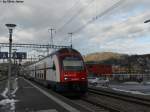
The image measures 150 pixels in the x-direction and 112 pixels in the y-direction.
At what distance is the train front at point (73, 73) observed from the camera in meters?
23.9

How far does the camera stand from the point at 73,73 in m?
24.3

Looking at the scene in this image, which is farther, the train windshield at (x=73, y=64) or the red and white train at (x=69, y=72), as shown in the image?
the train windshield at (x=73, y=64)

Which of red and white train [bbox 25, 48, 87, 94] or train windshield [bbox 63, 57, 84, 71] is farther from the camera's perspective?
train windshield [bbox 63, 57, 84, 71]

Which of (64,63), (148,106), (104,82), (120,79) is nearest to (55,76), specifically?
(64,63)

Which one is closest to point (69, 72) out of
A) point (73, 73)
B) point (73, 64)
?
point (73, 73)

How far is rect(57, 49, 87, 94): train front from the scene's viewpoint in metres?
23.9

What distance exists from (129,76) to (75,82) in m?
48.8

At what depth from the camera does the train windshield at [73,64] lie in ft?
80.5

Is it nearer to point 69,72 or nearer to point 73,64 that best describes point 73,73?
point 69,72

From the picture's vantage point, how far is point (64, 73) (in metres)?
24.1

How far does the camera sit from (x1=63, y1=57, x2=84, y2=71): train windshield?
24547mm

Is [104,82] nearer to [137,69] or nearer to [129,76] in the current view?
[129,76]

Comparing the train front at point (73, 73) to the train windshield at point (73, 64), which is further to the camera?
the train windshield at point (73, 64)

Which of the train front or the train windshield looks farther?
the train windshield
